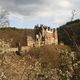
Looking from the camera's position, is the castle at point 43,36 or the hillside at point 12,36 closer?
the hillside at point 12,36

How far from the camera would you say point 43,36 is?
157ft

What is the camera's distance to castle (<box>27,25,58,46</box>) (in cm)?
4427

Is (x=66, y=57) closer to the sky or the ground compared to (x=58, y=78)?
closer to the sky

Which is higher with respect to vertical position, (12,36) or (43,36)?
(12,36)

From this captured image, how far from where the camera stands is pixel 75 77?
17.6ft

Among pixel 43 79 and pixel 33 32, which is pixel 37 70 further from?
pixel 33 32

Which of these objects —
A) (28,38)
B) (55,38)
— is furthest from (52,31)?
(28,38)

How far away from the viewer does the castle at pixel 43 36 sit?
4427 centimetres

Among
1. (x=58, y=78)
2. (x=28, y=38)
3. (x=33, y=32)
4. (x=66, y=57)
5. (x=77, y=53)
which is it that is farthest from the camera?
(x=33, y=32)

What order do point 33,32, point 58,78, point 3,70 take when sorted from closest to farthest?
point 58,78, point 3,70, point 33,32

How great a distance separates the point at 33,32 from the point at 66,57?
43958mm

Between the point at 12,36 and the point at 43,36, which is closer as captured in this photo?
the point at 12,36

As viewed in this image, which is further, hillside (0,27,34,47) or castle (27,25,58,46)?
castle (27,25,58,46)

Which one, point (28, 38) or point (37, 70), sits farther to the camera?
point (28, 38)
